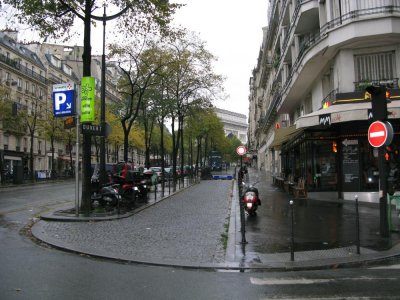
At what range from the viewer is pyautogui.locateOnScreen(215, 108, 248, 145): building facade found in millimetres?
151875

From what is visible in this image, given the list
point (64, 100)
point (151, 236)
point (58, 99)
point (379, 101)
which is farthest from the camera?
point (58, 99)

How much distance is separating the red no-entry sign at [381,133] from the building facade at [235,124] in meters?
137

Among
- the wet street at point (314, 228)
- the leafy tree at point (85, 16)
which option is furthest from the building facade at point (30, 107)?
the wet street at point (314, 228)

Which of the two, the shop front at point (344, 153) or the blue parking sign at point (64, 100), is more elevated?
the blue parking sign at point (64, 100)

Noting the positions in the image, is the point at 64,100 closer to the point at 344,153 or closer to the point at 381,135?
the point at 381,135

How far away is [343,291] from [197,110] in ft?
101

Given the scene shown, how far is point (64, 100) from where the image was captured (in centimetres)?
1518

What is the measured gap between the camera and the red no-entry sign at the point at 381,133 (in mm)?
10125

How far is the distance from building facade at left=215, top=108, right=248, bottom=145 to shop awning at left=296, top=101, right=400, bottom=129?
12821cm

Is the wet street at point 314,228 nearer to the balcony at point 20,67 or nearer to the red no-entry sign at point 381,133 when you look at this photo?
the red no-entry sign at point 381,133

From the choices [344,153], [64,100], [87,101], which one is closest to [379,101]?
Result: [87,101]

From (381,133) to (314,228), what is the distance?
338cm

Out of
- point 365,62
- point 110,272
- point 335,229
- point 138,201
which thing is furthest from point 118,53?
point 110,272

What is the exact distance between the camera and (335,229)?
39.0 ft
